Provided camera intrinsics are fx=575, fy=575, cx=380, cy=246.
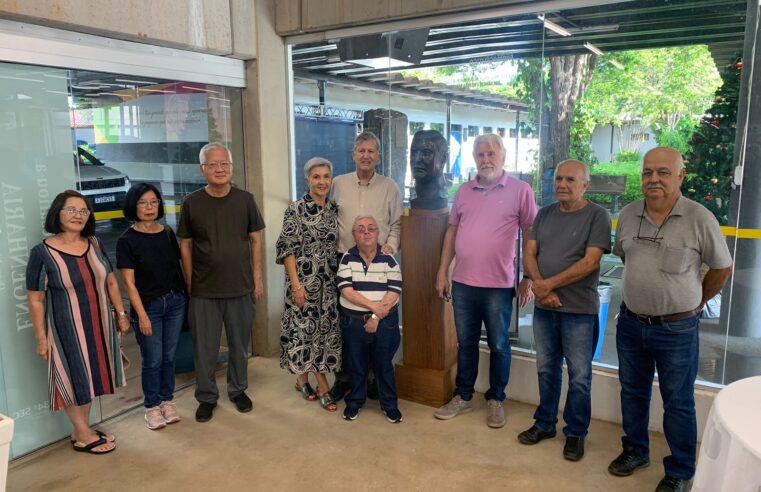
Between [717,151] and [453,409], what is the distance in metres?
2.15

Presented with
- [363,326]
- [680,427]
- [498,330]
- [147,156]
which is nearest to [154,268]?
[147,156]

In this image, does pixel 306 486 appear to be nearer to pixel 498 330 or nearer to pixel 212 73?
pixel 498 330

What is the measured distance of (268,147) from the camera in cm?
450

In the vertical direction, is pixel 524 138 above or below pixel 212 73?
below

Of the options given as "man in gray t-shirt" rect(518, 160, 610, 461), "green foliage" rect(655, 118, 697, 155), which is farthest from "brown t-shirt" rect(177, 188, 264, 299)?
"green foliage" rect(655, 118, 697, 155)

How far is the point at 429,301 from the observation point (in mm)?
3746

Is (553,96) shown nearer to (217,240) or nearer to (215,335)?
(217,240)

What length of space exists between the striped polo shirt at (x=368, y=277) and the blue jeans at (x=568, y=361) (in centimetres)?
87

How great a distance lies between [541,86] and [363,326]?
1.92 metres

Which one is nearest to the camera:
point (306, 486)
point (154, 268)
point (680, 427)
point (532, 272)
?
point (680, 427)

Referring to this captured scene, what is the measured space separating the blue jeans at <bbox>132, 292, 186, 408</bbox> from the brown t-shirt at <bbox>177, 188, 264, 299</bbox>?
161 mm

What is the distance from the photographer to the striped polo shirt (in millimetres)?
3424

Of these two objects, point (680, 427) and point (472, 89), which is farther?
point (472, 89)

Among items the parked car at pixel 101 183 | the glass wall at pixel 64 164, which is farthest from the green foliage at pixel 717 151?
the parked car at pixel 101 183
